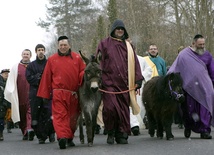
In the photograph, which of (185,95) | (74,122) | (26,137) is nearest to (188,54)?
(185,95)

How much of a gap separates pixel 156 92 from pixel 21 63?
4422 mm

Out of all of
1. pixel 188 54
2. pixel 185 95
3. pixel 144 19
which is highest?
pixel 144 19

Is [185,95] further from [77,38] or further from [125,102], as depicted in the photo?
[77,38]

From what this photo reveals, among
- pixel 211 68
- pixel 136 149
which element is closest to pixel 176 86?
pixel 211 68

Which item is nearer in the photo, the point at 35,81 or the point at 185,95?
the point at 185,95

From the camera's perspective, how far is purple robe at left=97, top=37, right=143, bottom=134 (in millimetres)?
12125

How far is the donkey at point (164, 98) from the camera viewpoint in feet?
41.1

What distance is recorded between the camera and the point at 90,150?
36.1ft

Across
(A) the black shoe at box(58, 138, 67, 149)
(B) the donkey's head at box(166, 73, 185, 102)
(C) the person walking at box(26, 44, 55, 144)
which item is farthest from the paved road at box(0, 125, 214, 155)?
(B) the donkey's head at box(166, 73, 185, 102)

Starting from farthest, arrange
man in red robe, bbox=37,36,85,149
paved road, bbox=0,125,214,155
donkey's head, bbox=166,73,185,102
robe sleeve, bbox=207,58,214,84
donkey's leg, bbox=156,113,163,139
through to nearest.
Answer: donkey's leg, bbox=156,113,163,139, robe sleeve, bbox=207,58,214,84, donkey's head, bbox=166,73,185,102, man in red robe, bbox=37,36,85,149, paved road, bbox=0,125,214,155

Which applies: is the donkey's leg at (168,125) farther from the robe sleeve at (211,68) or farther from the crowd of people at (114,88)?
the robe sleeve at (211,68)

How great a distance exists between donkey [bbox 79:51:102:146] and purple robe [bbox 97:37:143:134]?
32cm

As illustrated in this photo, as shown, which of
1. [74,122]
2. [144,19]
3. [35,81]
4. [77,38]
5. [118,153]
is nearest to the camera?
[118,153]

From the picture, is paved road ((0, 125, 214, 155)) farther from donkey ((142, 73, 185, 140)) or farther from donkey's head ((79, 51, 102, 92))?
donkey's head ((79, 51, 102, 92))
